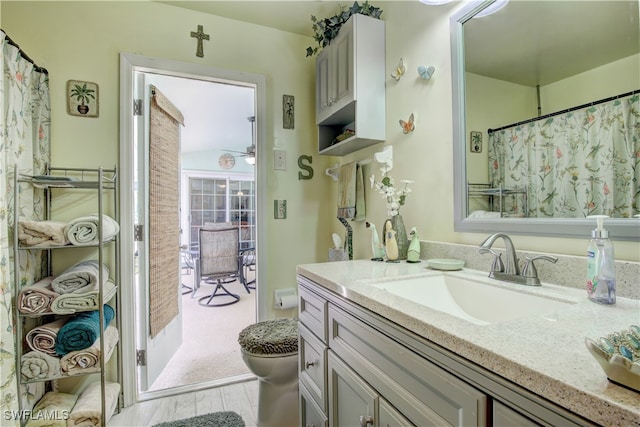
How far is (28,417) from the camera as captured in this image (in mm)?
1525

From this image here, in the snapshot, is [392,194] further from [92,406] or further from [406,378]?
[92,406]

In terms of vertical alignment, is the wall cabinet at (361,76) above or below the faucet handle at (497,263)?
above

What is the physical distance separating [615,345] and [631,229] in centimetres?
57

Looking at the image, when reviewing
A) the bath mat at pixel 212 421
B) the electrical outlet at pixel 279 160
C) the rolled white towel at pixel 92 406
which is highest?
the electrical outlet at pixel 279 160

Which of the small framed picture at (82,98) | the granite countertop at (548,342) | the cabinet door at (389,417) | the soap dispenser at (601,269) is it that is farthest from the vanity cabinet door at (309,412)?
the small framed picture at (82,98)

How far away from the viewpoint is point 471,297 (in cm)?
105

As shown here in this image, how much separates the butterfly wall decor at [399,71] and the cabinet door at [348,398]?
4.63ft

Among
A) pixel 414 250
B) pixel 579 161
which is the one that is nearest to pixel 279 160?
pixel 414 250

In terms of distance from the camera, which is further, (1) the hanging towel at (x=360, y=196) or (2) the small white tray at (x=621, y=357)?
(1) the hanging towel at (x=360, y=196)

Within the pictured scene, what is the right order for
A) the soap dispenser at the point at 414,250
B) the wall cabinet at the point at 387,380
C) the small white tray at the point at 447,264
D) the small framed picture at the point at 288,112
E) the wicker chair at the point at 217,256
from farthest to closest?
1. the wicker chair at the point at 217,256
2. the small framed picture at the point at 288,112
3. the soap dispenser at the point at 414,250
4. the small white tray at the point at 447,264
5. the wall cabinet at the point at 387,380

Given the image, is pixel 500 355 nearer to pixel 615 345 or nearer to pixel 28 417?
pixel 615 345

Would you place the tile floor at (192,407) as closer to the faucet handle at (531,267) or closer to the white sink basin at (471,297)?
the white sink basin at (471,297)

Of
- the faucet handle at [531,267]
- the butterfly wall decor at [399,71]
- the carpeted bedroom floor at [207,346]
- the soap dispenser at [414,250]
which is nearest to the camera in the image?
the faucet handle at [531,267]

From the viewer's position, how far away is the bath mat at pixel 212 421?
167 cm
